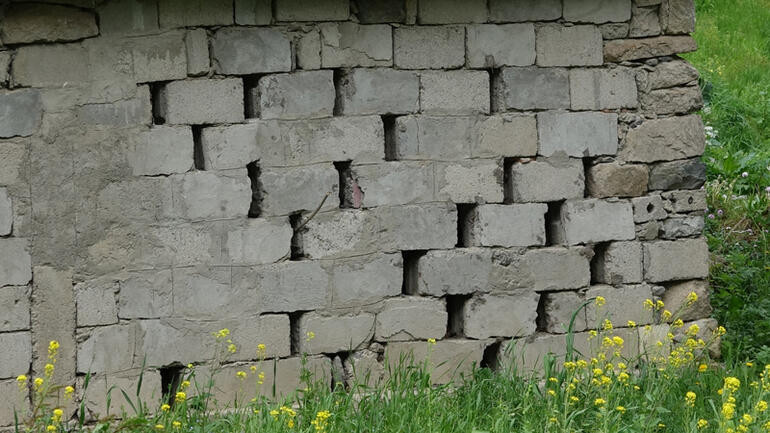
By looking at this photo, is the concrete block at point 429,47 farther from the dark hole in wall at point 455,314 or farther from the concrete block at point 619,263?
the concrete block at point 619,263

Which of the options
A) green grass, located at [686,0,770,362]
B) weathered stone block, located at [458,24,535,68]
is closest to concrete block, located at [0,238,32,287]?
weathered stone block, located at [458,24,535,68]

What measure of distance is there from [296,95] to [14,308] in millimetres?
1804

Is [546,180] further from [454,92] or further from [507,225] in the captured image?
[454,92]

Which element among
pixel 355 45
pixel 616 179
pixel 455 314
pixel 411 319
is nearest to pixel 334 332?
pixel 411 319

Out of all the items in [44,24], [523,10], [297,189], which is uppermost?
[523,10]

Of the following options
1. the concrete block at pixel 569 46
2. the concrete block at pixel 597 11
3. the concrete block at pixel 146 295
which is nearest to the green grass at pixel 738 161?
the concrete block at pixel 569 46

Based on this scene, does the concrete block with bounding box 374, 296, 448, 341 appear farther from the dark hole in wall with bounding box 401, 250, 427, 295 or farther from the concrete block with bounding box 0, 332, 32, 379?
the concrete block with bounding box 0, 332, 32, 379

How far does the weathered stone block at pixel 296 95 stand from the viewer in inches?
230

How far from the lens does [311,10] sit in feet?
19.3

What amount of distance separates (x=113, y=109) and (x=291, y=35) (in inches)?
39.7

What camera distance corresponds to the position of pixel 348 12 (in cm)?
595

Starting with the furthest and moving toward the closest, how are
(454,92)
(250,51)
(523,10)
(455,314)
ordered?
1. (455,314)
2. (523,10)
3. (454,92)
4. (250,51)

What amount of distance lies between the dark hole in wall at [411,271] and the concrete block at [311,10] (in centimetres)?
136

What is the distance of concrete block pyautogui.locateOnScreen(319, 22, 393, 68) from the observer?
5926 mm
